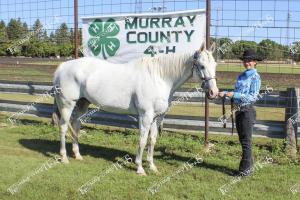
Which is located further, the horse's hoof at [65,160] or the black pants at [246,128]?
the horse's hoof at [65,160]

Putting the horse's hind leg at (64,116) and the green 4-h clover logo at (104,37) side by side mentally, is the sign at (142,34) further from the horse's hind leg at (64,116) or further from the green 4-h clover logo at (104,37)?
the horse's hind leg at (64,116)

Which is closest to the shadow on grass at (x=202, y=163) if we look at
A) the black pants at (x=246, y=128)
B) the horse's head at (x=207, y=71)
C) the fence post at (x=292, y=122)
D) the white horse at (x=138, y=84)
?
the black pants at (x=246, y=128)

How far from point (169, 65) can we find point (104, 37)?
3.33m

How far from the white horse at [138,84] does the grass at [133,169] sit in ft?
1.71

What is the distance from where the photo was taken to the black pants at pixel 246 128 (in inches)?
254

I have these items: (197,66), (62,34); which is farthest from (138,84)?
(62,34)

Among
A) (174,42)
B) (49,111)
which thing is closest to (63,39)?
(49,111)

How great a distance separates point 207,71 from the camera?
6168 mm

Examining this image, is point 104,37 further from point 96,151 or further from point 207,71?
point 207,71

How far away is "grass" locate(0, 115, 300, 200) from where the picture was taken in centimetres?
586

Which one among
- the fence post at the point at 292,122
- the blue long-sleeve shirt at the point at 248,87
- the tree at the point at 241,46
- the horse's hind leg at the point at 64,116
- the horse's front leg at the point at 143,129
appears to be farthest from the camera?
the tree at the point at 241,46

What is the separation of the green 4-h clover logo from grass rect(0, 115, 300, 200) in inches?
73.7

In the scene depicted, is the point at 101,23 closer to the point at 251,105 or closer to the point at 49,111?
the point at 49,111

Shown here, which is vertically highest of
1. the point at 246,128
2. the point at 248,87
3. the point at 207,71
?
the point at 207,71
